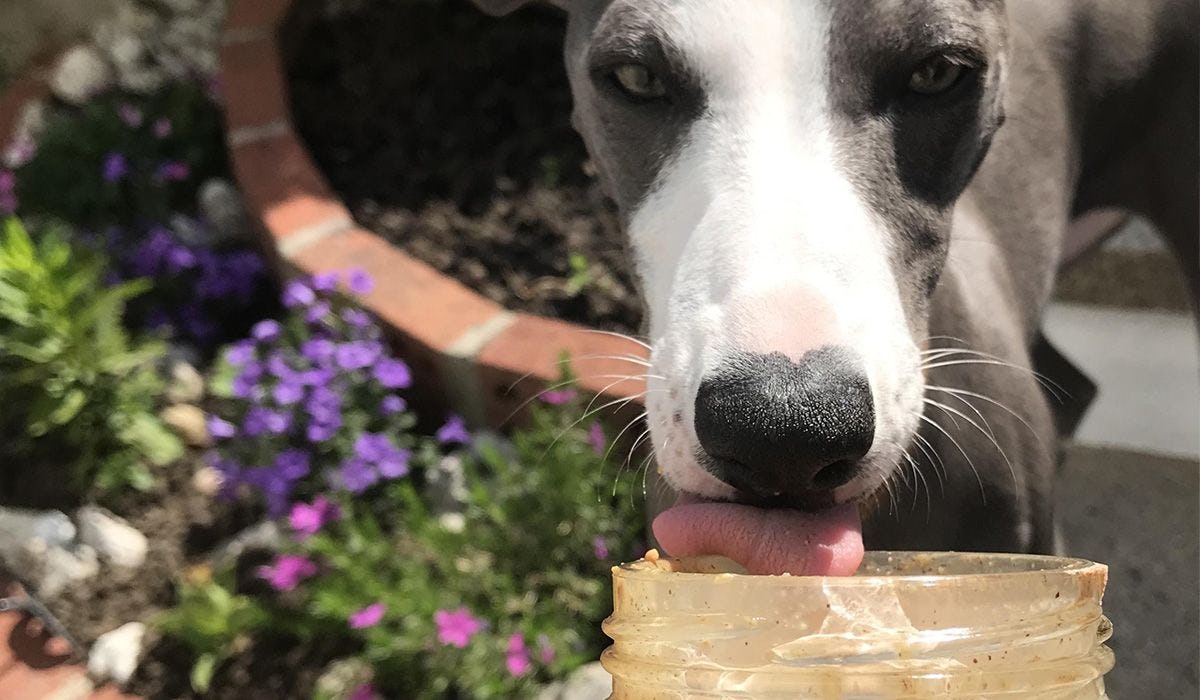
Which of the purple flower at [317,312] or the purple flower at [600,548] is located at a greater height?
the purple flower at [317,312]

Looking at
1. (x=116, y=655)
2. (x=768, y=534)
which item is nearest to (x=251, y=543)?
(x=116, y=655)

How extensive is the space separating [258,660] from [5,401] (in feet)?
2.61

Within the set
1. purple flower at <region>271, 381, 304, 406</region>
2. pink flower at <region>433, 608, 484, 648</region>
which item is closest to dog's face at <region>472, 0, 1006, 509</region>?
pink flower at <region>433, 608, 484, 648</region>

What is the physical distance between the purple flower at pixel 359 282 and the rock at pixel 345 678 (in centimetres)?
69

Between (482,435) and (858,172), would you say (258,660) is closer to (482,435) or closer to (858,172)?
(482,435)

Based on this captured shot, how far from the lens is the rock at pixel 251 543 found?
6.44 feet

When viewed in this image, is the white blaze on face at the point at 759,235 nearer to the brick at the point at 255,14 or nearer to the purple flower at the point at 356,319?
the purple flower at the point at 356,319

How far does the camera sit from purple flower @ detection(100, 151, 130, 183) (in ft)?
7.89

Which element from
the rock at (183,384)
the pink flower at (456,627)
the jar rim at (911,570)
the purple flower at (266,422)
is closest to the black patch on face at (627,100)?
the jar rim at (911,570)

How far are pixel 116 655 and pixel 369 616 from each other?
0.56 m

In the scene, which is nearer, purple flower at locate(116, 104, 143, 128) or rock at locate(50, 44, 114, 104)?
purple flower at locate(116, 104, 143, 128)

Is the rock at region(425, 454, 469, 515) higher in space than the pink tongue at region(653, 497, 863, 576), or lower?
lower

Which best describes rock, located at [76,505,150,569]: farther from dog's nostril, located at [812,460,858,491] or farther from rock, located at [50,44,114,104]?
dog's nostril, located at [812,460,858,491]

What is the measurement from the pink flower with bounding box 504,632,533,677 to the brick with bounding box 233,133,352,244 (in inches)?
41.3
